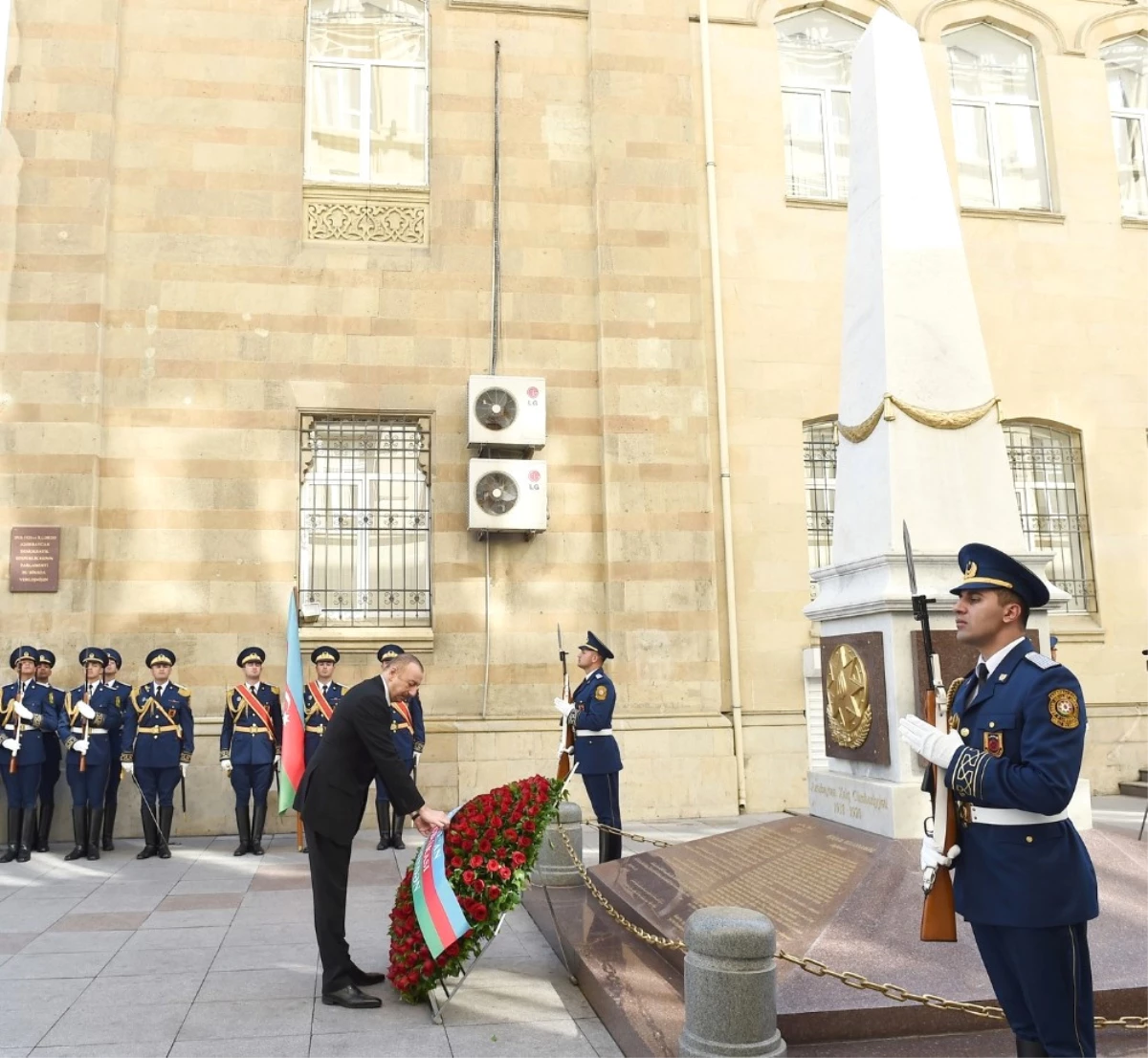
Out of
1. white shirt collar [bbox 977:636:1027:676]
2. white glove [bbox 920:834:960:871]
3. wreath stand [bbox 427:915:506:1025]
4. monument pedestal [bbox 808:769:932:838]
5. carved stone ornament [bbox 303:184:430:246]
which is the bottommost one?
wreath stand [bbox 427:915:506:1025]

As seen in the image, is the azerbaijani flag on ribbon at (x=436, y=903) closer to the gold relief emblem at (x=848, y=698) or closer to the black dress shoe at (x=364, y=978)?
the black dress shoe at (x=364, y=978)

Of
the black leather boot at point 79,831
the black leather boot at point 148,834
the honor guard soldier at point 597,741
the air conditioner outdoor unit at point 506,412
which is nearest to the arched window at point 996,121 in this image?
the air conditioner outdoor unit at point 506,412

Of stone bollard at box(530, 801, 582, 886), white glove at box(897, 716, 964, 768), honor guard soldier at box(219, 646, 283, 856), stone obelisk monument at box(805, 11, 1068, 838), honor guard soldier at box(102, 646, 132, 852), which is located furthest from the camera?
honor guard soldier at box(102, 646, 132, 852)

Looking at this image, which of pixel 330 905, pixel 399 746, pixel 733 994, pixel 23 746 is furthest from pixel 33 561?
pixel 733 994

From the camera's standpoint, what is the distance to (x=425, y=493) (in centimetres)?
1165

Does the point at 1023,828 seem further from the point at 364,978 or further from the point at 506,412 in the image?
the point at 506,412

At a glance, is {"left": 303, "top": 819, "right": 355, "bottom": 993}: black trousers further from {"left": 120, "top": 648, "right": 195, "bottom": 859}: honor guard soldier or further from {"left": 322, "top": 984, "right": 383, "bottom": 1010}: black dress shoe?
{"left": 120, "top": 648, "right": 195, "bottom": 859}: honor guard soldier

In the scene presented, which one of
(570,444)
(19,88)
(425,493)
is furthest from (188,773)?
(19,88)

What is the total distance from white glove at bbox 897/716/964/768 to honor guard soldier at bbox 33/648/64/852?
8786mm

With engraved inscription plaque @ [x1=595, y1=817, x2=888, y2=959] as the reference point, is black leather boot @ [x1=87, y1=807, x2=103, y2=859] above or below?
below

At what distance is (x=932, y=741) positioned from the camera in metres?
3.27

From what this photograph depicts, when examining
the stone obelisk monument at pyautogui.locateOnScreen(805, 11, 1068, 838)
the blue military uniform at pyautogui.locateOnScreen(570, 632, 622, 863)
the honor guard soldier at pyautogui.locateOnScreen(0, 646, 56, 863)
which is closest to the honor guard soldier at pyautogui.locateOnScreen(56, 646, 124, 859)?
the honor guard soldier at pyautogui.locateOnScreen(0, 646, 56, 863)

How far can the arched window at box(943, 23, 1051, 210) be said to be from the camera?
13.6 meters

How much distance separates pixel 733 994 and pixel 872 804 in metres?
2.46
